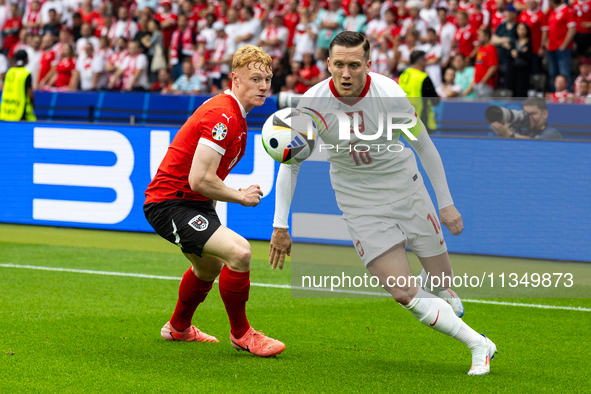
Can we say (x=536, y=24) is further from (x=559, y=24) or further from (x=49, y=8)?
(x=49, y=8)

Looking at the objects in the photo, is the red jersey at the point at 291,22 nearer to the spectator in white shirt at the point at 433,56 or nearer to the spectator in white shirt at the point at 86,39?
the spectator in white shirt at the point at 433,56

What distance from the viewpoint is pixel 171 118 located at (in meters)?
14.1

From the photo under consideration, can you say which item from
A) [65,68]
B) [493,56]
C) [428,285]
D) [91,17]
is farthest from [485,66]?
[91,17]

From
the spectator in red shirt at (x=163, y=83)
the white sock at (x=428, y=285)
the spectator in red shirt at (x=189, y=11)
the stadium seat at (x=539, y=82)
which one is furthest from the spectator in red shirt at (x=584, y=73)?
the spectator in red shirt at (x=189, y=11)

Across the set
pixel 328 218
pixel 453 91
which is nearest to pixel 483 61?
pixel 453 91

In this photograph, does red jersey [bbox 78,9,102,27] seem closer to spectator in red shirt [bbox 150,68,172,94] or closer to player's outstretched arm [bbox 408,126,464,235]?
spectator in red shirt [bbox 150,68,172,94]

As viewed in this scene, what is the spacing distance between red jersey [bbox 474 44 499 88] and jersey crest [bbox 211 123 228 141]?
8.69 meters

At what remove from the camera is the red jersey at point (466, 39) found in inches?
511

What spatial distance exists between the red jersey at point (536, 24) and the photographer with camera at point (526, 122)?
Result: 14.1 ft

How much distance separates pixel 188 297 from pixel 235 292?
60cm

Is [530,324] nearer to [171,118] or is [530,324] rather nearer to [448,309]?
[448,309]

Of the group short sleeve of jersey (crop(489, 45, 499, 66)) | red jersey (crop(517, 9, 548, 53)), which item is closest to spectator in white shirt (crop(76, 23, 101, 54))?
short sleeve of jersey (crop(489, 45, 499, 66))

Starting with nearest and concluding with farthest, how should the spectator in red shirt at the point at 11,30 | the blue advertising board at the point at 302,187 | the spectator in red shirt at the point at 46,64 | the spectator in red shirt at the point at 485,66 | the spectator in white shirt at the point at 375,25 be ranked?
the blue advertising board at the point at 302,187
the spectator in red shirt at the point at 485,66
the spectator in white shirt at the point at 375,25
the spectator in red shirt at the point at 46,64
the spectator in red shirt at the point at 11,30

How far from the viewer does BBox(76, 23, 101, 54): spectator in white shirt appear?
16547mm
